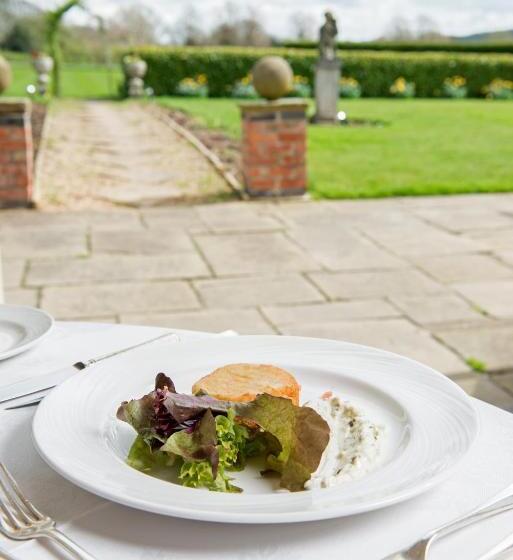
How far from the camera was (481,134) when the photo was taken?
12.4 m

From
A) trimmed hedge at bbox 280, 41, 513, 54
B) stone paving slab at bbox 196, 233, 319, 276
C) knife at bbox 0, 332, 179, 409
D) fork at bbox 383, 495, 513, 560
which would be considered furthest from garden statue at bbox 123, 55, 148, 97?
fork at bbox 383, 495, 513, 560

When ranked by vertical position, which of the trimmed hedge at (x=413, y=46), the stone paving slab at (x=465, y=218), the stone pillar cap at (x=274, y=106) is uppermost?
the trimmed hedge at (x=413, y=46)

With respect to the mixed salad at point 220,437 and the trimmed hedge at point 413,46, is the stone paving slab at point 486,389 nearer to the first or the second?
the mixed salad at point 220,437

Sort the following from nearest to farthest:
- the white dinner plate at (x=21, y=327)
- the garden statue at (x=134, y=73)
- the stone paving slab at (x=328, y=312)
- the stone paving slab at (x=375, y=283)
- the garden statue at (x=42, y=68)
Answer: the white dinner plate at (x=21, y=327) → the stone paving slab at (x=328, y=312) → the stone paving slab at (x=375, y=283) → the garden statue at (x=42, y=68) → the garden statue at (x=134, y=73)

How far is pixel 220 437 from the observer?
835 mm

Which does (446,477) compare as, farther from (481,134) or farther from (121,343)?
(481,134)

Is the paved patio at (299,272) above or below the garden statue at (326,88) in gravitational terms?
below

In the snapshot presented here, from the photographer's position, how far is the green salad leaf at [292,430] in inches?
32.3

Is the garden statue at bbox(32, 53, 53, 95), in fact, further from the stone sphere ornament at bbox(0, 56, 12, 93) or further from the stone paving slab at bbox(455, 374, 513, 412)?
the stone paving slab at bbox(455, 374, 513, 412)

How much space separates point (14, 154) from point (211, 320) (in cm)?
335

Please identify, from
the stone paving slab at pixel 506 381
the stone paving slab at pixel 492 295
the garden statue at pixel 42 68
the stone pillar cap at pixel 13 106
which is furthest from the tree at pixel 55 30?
the stone paving slab at pixel 506 381

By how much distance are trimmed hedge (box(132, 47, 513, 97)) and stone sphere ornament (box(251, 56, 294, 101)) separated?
1353cm

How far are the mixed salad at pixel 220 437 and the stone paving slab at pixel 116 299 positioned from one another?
3.28m

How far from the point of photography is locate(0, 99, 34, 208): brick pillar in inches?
259
